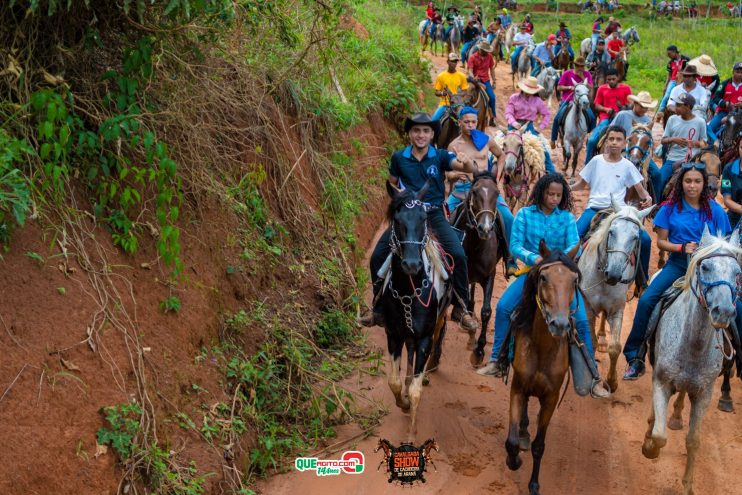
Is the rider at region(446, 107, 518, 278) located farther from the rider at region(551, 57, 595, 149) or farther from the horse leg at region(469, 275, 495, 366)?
the rider at region(551, 57, 595, 149)

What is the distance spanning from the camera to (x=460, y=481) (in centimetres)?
746

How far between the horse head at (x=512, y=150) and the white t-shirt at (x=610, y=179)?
340 cm

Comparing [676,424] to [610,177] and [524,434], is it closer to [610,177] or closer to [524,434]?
[524,434]

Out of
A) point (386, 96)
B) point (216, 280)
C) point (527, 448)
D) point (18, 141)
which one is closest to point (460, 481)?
point (527, 448)

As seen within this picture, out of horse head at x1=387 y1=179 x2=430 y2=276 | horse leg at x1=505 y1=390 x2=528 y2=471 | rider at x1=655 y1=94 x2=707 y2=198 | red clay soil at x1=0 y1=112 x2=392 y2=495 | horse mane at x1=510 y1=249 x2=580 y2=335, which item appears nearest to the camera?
red clay soil at x1=0 y1=112 x2=392 y2=495

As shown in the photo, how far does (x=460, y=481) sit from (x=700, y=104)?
11.1m

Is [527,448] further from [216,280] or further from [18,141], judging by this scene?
[18,141]

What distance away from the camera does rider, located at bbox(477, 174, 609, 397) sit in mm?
7801

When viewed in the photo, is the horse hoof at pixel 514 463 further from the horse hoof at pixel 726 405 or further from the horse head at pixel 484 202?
the horse hoof at pixel 726 405

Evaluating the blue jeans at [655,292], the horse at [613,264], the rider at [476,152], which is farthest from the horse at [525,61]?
the blue jeans at [655,292]

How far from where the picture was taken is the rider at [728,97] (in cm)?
1653

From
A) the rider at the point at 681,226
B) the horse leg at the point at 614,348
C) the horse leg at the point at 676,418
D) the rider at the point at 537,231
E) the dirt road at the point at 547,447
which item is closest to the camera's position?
the dirt road at the point at 547,447

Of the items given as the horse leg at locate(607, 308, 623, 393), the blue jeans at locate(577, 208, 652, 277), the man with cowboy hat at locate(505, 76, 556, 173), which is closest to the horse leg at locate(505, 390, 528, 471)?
the horse leg at locate(607, 308, 623, 393)

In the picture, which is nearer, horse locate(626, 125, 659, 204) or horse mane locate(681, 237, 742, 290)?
horse mane locate(681, 237, 742, 290)
